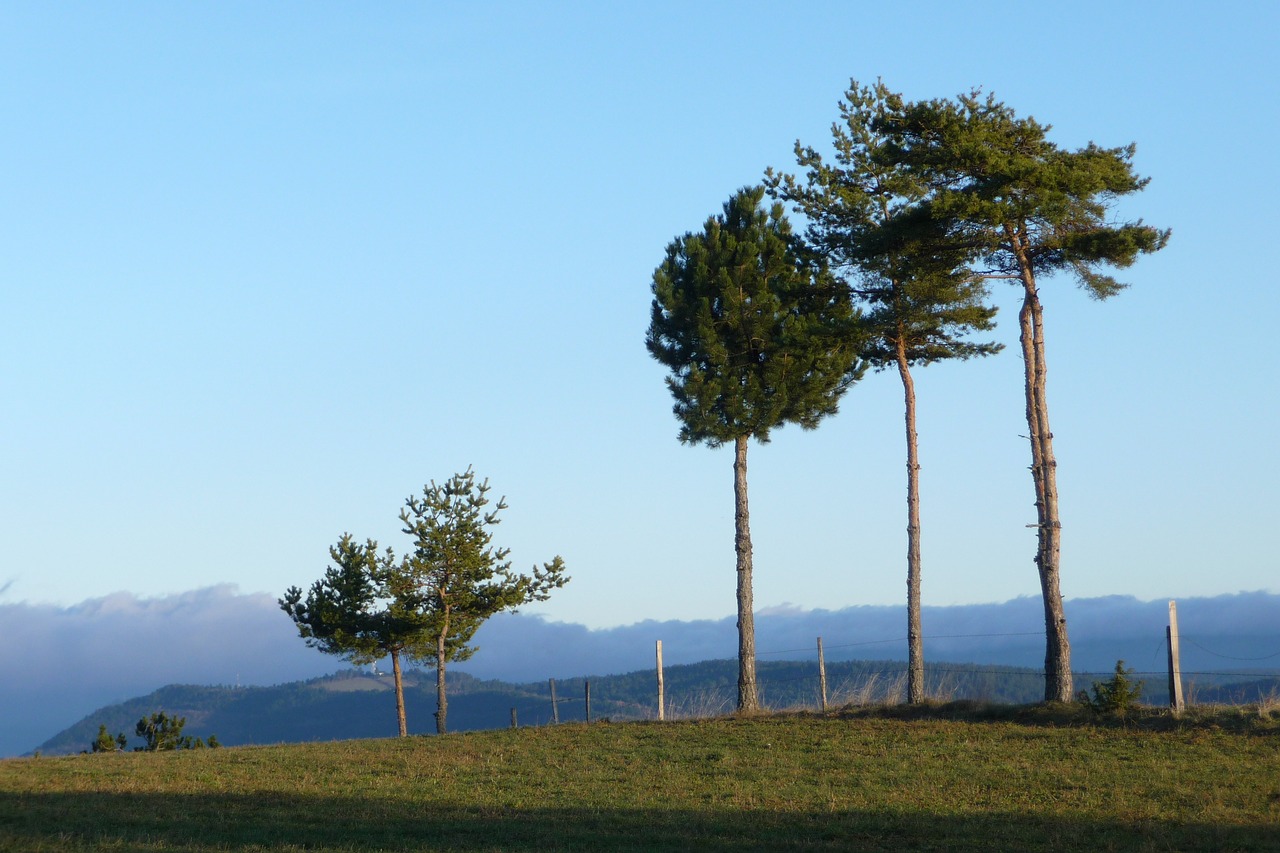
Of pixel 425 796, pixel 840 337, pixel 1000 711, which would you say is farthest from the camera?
pixel 840 337

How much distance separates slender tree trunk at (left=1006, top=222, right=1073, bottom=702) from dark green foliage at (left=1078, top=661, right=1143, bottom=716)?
1854 millimetres

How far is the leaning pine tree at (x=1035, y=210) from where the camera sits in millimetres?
26078

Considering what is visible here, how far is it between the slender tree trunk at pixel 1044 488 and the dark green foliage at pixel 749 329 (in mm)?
5229

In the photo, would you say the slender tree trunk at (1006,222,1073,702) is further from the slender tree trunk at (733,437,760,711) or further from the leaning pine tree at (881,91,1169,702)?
the slender tree trunk at (733,437,760,711)

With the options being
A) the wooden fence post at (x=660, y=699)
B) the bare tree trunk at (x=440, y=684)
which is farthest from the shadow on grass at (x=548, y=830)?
the bare tree trunk at (x=440, y=684)

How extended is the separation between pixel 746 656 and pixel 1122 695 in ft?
34.0

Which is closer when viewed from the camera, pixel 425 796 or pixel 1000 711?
pixel 425 796

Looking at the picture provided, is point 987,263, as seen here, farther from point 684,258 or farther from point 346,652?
point 346,652

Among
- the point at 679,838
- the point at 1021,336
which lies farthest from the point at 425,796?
the point at 1021,336

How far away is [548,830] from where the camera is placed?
595 inches

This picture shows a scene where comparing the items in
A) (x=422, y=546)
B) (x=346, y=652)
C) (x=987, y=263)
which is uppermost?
(x=987, y=263)

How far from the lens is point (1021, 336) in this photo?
27375 mm

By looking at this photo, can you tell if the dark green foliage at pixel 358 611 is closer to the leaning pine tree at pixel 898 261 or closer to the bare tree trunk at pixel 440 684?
the bare tree trunk at pixel 440 684

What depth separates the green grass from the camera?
14.3 metres
